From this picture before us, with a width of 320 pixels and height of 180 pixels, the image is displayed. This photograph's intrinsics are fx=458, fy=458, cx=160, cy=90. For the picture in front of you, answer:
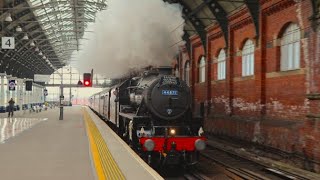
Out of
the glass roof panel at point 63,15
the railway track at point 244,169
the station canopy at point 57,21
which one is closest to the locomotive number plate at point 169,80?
the railway track at point 244,169

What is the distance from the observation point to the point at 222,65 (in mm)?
20844

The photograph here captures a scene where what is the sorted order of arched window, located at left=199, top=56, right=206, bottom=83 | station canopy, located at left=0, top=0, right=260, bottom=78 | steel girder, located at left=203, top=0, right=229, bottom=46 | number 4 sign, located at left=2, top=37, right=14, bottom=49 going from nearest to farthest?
steel girder, located at left=203, top=0, right=229, bottom=46 < station canopy, located at left=0, top=0, right=260, bottom=78 < number 4 sign, located at left=2, top=37, right=14, bottom=49 < arched window, located at left=199, top=56, right=206, bottom=83

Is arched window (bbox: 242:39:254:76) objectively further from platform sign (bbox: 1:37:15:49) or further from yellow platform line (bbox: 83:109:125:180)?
platform sign (bbox: 1:37:15:49)

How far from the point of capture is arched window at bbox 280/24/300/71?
45.9 feet

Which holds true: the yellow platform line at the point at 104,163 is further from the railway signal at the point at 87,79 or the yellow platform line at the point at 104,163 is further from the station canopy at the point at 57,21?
the railway signal at the point at 87,79

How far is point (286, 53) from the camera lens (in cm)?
1475

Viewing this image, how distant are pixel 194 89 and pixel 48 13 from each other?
15.1 m

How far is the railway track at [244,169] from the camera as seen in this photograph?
11469mm

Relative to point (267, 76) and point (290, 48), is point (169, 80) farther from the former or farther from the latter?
point (267, 76)

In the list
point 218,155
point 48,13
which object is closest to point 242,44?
point 218,155

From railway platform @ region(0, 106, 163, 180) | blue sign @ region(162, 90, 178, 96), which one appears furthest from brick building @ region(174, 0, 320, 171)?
railway platform @ region(0, 106, 163, 180)

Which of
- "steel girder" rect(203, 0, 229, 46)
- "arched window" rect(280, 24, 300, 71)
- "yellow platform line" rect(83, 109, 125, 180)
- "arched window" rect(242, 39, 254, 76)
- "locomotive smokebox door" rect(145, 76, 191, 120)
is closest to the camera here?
"yellow platform line" rect(83, 109, 125, 180)

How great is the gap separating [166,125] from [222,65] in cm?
954

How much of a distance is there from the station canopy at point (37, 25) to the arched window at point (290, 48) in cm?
1528
